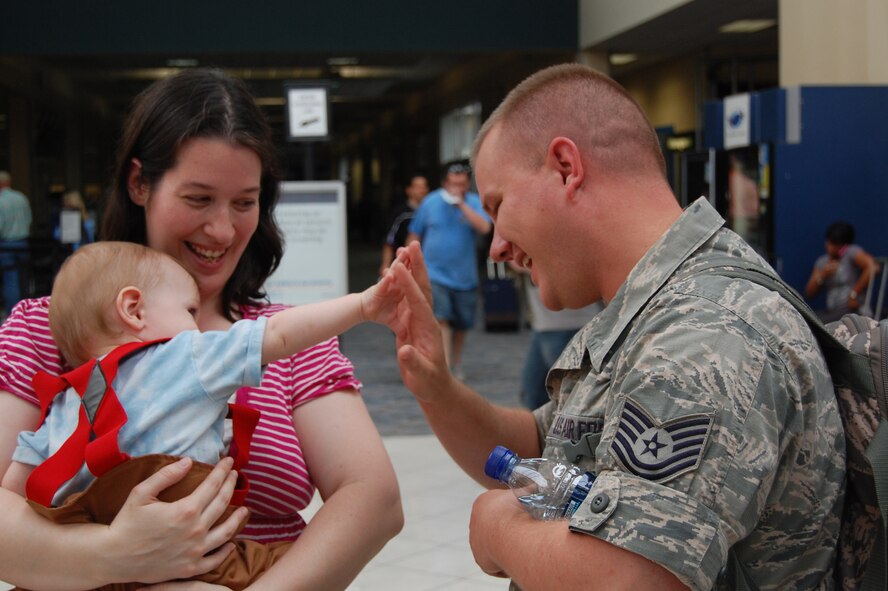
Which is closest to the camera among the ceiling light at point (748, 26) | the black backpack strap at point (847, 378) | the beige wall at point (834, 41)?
the black backpack strap at point (847, 378)

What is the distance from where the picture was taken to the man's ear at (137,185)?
7.14ft

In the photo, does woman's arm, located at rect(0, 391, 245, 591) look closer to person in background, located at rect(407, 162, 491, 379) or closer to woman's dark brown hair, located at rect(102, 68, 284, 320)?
woman's dark brown hair, located at rect(102, 68, 284, 320)

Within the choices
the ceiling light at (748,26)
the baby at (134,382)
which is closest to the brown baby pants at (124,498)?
the baby at (134,382)

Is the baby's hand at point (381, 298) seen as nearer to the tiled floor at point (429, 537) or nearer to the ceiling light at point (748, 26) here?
the tiled floor at point (429, 537)

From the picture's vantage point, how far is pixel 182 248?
84.7 inches

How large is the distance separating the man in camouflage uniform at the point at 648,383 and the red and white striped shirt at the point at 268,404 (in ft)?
1.48

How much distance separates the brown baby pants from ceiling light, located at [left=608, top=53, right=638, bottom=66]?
16.2m

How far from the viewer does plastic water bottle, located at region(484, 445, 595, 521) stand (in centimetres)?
161

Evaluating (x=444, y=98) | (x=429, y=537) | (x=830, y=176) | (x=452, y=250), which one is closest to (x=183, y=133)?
(x=429, y=537)

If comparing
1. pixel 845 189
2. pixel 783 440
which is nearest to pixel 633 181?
pixel 783 440

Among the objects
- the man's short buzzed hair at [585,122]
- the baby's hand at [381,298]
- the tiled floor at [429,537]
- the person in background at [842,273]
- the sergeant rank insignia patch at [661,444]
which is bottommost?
the tiled floor at [429,537]

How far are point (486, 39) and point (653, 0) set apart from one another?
338cm

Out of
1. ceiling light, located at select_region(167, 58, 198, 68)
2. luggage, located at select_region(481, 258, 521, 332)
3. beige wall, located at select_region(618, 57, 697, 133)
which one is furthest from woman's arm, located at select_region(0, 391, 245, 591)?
ceiling light, located at select_region(167, 58, 198, 68)

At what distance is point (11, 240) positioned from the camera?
15352mm
